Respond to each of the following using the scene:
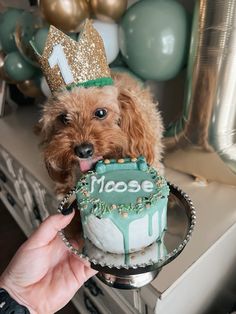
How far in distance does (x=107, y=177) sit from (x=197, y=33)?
1.43ft

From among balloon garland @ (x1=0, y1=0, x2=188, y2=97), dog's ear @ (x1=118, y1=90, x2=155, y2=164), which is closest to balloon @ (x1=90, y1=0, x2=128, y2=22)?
balloon garland @ (x1=0, y1=0, x2=188, y2=97)

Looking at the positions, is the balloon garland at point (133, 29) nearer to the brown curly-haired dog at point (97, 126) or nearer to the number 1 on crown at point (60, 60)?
the brown curly-haired dog at point (97, 126)

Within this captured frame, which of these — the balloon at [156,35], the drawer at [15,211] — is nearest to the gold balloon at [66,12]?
the balloon at [156,35]

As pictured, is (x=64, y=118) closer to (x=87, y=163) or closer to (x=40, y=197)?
(x=87, y=163)

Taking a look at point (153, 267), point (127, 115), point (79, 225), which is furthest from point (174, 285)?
point (127, 115)

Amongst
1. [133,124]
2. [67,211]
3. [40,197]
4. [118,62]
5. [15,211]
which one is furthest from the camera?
[15,211]

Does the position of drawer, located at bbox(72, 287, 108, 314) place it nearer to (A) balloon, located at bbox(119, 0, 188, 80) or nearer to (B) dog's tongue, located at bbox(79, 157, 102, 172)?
(B) dog's tongue, located at bbox(79, 157, 102, 172)

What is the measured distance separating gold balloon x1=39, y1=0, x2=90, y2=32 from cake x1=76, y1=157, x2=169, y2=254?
0.49 metres

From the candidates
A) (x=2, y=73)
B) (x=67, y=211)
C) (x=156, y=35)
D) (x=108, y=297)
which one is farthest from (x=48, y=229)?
(x=2, y=73)

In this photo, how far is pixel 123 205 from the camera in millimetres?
489

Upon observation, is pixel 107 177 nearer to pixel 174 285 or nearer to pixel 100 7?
pixel 174 285

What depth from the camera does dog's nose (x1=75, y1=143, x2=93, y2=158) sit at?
627mm

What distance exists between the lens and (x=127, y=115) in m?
0.72

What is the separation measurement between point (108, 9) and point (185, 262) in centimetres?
67
